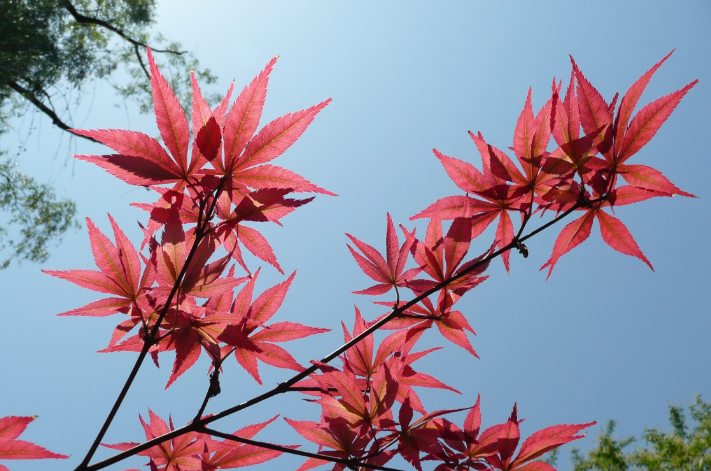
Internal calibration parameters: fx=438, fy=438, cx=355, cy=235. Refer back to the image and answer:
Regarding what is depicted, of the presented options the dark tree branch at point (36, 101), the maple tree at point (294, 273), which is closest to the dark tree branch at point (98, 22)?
the dark tree branch at point (36, 101)

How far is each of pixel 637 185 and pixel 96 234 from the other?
0.97 metres

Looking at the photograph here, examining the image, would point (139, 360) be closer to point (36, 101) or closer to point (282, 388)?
point (282, 388)

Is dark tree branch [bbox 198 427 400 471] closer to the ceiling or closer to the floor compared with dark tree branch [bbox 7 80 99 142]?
closer to the floor

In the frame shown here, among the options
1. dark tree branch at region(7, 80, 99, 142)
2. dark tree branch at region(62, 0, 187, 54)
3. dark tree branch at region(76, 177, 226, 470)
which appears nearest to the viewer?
dark tree branch at region(76, 177, 226, 470)

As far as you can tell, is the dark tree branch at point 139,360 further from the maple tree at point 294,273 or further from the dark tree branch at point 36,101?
the dark tree branch at point 36,101

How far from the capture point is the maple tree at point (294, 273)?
73 cm

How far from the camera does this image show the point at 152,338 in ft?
2.26

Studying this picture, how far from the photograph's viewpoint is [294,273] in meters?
0.91

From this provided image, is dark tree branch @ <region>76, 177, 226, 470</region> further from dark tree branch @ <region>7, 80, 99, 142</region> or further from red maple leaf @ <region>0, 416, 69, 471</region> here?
dark tree branch @ <region>7, 80, 99, 142</region>

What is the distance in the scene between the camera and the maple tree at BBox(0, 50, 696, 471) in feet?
2.38

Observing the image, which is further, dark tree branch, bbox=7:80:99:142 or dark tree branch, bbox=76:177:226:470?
dark tree branch, bbox=7:80:99:142

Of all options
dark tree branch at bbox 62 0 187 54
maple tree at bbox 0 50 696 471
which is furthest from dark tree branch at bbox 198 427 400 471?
dark tree branch at bbox 62 0 187 54

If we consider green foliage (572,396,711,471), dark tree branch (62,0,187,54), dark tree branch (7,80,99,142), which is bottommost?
green foliage (572,396,711,471)

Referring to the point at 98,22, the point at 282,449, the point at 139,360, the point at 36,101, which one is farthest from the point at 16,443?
the point at 98,22
